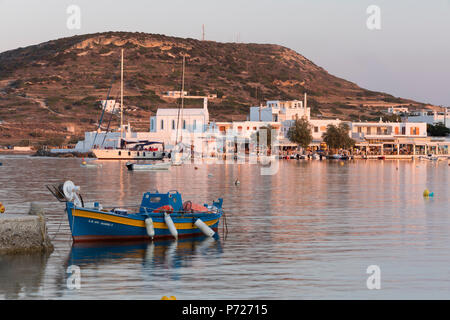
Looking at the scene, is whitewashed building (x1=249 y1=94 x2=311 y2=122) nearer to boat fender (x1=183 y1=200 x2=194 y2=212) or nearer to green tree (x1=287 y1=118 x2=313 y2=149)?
green tree (x1=287 y1=118 x2=313 y2=149)

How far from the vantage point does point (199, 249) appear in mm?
28375

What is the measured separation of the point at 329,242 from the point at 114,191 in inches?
1187

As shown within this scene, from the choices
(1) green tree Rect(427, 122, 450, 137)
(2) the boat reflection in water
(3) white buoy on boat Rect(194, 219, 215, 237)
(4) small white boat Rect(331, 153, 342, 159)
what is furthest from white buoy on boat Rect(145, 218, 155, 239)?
(1) green tree Rect(427, 122, 450, 137)

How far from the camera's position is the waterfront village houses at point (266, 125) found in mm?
158625

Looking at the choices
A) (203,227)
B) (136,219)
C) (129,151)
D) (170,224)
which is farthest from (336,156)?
(136,219)

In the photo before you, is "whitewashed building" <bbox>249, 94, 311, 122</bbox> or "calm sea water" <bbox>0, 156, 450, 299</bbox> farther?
"whitewashed building" <bbox>249, 94, 311, 122</bbox>

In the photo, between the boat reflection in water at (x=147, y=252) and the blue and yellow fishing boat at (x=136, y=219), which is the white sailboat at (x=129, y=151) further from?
the boat reflection in water at (x=147, y=252)

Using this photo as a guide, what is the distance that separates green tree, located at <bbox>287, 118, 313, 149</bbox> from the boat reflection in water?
131 meters

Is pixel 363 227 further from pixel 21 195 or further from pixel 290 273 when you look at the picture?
pixel 21 195

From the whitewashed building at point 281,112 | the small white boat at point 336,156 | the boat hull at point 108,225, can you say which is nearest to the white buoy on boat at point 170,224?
the boat hull at point 108,225

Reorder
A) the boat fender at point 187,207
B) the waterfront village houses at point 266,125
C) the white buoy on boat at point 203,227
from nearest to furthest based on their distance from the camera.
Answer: the white buoy on boat at point 203,227 < the boat fender at point 187,207 < the waterfront village houses at point 266,125

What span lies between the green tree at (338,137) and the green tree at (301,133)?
153 inches

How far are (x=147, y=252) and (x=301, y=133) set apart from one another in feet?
441

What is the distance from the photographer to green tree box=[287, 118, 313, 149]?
160 m
